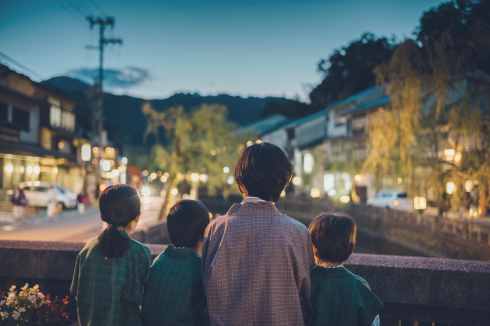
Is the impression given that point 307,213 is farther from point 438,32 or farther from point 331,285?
point 331,285

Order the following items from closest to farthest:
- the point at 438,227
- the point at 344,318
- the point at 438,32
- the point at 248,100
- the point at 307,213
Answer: the point at 344,318 < the point at 438,32 < the point at 438,227 < the point at 307,213 < the point at 248,100

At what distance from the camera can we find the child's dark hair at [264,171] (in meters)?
1.81

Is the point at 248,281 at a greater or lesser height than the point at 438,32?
lesser

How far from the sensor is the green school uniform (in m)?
2.10

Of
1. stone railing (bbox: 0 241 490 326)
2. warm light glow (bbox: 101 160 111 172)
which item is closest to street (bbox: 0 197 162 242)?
warm light glow (bbox: 101 160 111 172)

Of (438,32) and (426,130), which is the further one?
(426,130)

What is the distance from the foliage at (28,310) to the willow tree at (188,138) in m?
13.3

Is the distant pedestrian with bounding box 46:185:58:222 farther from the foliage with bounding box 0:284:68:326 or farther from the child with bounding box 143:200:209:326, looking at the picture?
the child with bounding box 143:200:209:326

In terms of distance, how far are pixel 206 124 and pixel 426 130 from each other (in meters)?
9.40

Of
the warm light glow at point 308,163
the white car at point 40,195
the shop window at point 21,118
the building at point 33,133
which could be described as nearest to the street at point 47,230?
the white car at point 40,195

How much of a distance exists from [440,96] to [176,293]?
863 centimetres

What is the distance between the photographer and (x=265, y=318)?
5.49 ft

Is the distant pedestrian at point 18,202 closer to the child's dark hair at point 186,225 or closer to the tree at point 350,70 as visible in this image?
the child's dark hair at point 186,225

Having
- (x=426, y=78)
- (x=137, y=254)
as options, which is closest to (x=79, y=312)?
(x=137, y=254)
